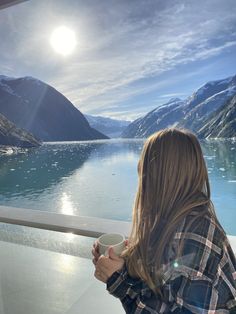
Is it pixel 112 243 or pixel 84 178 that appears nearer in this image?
pixel 112 243

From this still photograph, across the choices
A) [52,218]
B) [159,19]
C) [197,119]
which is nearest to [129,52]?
[159,19]

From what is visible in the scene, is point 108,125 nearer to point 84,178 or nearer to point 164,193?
point 84,178

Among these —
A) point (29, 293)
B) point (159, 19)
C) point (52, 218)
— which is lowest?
point (29, 293)

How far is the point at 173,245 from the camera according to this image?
52cm

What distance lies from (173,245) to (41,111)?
62.7ft

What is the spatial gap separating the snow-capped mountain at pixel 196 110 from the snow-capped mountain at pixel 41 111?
4104 mm

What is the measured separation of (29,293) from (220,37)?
23447 millimetres

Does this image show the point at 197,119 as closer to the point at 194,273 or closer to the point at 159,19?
the point at 159,19

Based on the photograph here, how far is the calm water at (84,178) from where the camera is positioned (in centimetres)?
1798

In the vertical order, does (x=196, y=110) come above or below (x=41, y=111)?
below

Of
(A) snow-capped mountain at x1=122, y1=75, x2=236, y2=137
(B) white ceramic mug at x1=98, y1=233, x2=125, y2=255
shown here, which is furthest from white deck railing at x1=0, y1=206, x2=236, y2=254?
(A) snow-capped mountain at x1=122, y1=75, x2=236, y2=137

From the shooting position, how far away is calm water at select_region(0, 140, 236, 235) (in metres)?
18.0

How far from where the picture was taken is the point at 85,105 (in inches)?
905

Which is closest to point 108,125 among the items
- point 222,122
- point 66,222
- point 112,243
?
point 222,122
